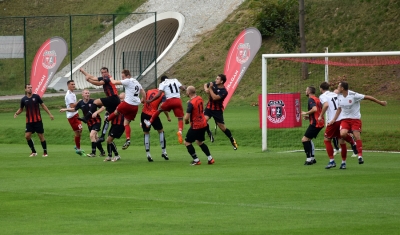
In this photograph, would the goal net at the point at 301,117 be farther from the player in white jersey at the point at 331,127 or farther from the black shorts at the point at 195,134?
the black shorts at the point at 195,134

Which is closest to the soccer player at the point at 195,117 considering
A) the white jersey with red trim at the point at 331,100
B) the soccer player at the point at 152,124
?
the soccer player at the point at 152,124

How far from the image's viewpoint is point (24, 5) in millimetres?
65625

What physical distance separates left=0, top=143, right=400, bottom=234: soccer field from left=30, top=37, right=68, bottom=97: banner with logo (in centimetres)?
1321

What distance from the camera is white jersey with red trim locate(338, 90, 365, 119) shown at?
17.9m

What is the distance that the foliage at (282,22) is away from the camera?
47156 millimetres

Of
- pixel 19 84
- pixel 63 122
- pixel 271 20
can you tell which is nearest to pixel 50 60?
pixel 63 122

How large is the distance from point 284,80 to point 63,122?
11.4 meters

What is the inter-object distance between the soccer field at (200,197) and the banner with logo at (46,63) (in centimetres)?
1321

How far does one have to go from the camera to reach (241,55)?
27.9 m

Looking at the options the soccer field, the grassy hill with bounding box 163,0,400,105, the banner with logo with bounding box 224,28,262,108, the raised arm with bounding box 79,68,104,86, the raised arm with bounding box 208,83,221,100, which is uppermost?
the grassy hill with bounding box 163,0,400,105

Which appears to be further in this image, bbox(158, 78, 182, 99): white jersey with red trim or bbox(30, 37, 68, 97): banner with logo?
bbox(30, 37, 68, 97): banner with logo

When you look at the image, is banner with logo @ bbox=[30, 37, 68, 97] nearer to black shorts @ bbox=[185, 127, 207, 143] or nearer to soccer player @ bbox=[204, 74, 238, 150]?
soccer player @ bbox=[204, 74, 238, 150]

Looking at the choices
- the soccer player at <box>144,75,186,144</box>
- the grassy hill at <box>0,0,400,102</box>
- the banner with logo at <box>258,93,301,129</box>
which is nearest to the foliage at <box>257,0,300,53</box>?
the grassy hill at <box>0,0,400,102</box>

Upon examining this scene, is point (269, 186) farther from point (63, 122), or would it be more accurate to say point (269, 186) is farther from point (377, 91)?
point (377, 91)
